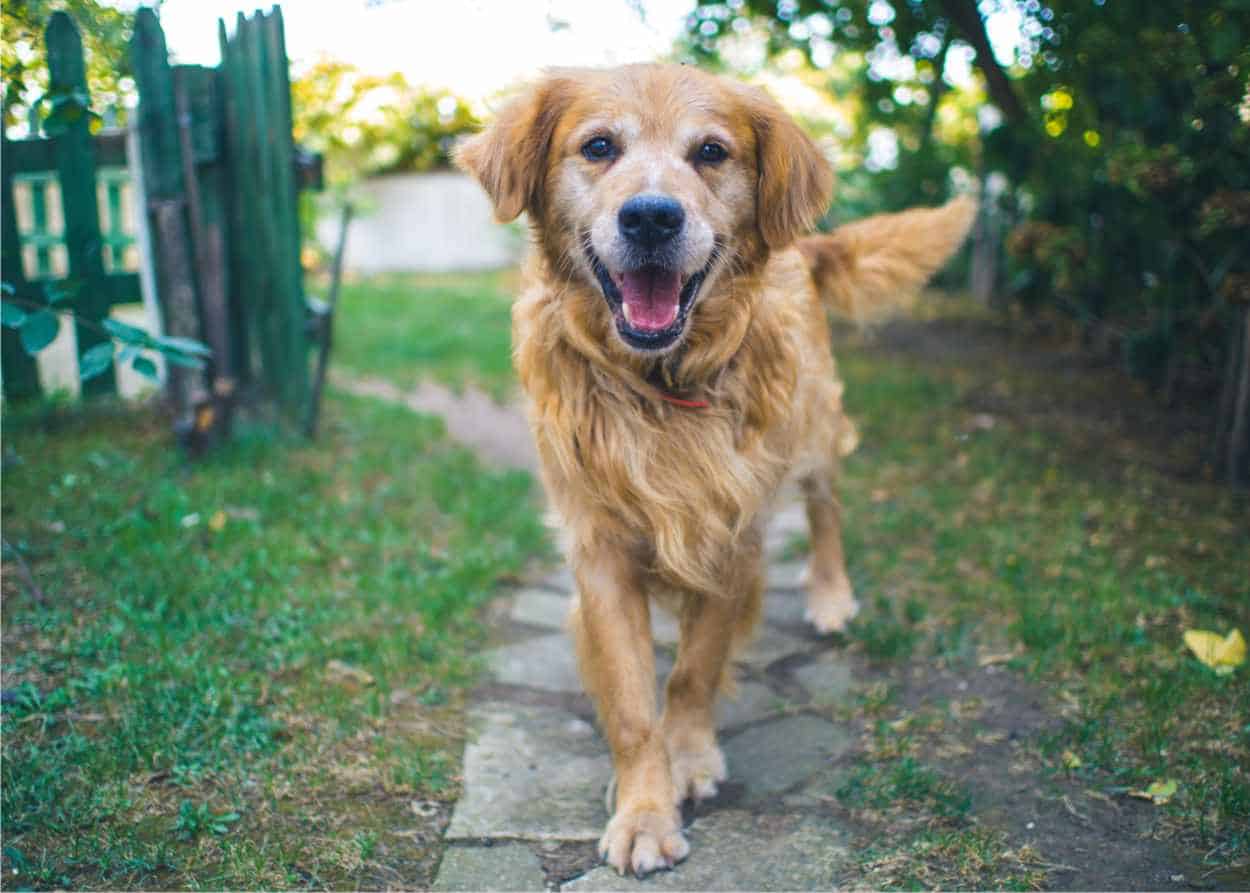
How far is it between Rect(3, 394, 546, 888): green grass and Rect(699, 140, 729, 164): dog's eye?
166 centimetres

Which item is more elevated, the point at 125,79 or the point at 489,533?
the point at 125,79

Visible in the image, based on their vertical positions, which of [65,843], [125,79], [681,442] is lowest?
[65,843]

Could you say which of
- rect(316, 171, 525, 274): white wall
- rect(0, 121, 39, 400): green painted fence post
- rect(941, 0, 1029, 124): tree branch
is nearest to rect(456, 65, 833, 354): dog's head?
rect(0, 121, 39, 400): green painted fence post

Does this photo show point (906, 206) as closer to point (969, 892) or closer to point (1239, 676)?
Result: point (1239, 676)

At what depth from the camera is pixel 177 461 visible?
4.30 m

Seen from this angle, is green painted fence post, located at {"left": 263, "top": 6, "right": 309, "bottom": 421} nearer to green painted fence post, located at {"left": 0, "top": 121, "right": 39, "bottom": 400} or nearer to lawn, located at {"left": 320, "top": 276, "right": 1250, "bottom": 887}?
green painted fence post, located at {"left": 0, "top": 121, "right": 39, "bottom": 400}

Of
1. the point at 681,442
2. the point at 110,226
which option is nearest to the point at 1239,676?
the point at 681,442

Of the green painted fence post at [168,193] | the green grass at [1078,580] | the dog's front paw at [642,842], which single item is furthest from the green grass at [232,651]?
the green grass at [1078,580]

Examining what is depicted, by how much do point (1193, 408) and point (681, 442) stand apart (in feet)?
12.9

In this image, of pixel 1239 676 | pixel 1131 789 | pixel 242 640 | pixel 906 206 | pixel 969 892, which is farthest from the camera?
pixel 906 206

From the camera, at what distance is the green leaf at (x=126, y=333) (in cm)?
270

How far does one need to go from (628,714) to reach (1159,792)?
4.06 feet

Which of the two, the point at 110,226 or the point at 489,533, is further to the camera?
the point at 110,226

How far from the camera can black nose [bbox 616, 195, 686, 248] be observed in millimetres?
2285
